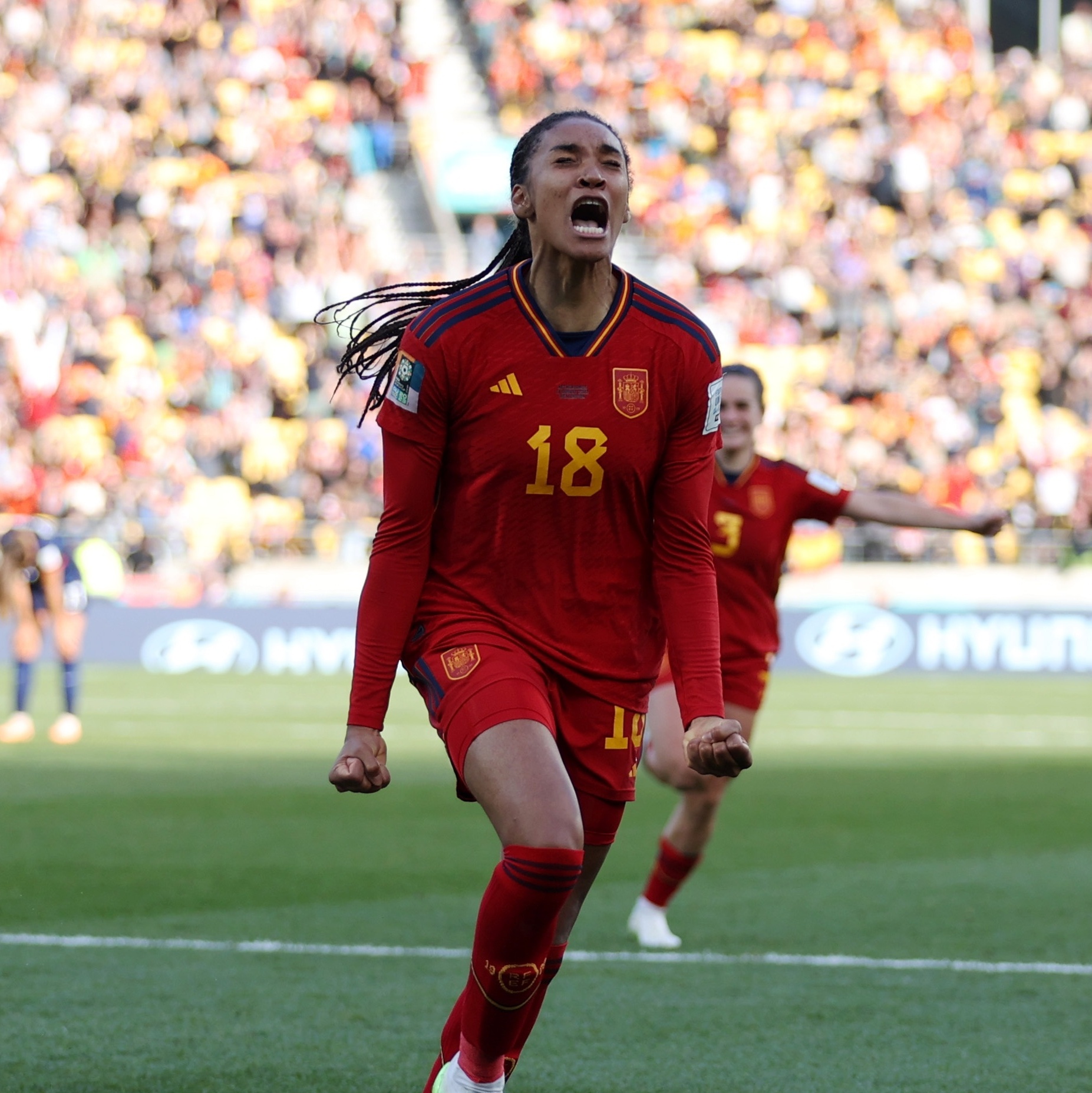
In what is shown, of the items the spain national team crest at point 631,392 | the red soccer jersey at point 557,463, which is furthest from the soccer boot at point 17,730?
the spain national team crest at point 631,392

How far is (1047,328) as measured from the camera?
94.6ft

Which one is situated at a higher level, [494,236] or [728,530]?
[728,530]

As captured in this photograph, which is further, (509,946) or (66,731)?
(66,731)

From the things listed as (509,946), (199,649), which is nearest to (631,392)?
(509,946)

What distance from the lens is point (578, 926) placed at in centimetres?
789

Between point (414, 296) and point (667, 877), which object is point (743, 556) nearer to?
point (667, 877)

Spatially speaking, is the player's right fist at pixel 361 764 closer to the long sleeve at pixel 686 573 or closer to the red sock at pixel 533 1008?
the red sock at pixel 533 1008

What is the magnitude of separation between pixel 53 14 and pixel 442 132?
653cm

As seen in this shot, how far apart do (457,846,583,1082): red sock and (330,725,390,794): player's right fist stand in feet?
1.03

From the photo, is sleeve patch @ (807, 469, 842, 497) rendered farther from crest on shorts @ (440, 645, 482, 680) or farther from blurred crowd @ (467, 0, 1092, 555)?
blurred crowd @ (467, 0, 1092, 555)

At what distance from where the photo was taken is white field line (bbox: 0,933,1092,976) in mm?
6891

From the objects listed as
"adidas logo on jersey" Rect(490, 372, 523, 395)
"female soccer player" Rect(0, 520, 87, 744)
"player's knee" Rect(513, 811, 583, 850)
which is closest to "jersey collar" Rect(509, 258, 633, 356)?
"adidas logo on jersey" Rect(490, 372, 523, 395)

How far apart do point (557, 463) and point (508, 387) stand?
7.7 inches

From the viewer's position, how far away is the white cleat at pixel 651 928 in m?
7.36
